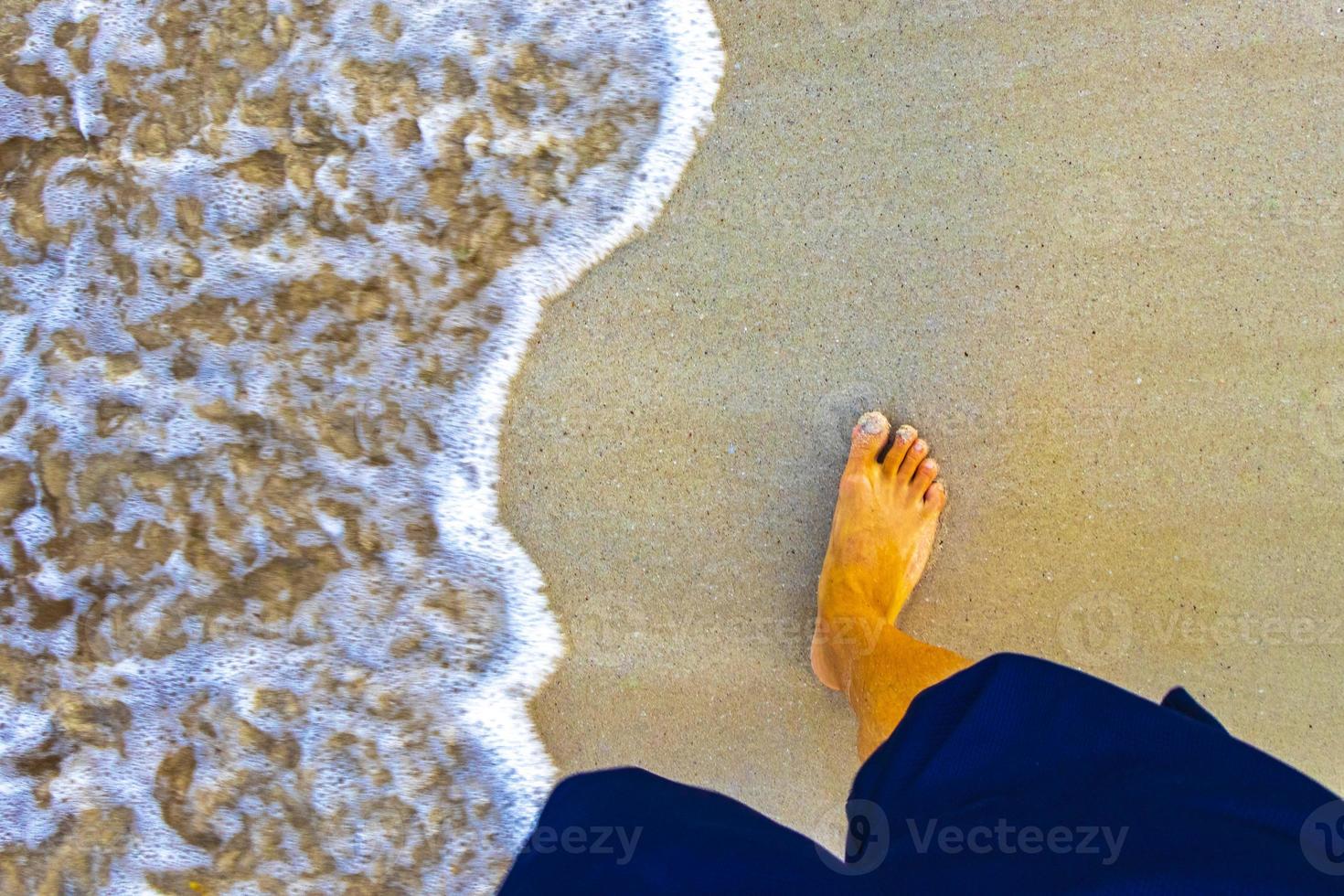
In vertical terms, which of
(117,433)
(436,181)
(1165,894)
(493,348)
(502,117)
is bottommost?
(1165,894)

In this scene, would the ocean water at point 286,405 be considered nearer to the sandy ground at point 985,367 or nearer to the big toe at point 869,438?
the sandy ground at point 985,367

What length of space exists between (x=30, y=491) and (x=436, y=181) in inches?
51.0

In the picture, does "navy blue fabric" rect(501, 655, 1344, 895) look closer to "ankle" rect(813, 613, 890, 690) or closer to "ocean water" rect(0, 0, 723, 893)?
A: "ankle" rect(813, 613, 890, 690)

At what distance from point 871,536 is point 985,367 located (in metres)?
0.47

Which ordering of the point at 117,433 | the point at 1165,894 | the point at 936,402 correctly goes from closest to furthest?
the point at 1165,894 < the point at 936,402 < the point at 117,433

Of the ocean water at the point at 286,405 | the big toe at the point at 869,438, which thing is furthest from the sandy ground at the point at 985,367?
the ocean water at the point at 286,405

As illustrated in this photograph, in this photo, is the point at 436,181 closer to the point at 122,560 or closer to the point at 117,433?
the point at 117,433

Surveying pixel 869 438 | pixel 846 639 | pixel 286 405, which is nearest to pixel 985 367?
pixel 869 438

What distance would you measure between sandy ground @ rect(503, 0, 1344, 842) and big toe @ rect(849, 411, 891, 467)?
47mm

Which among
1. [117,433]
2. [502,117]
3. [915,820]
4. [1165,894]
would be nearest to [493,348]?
[502,117]

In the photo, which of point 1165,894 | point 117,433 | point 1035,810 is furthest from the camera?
point 117,433

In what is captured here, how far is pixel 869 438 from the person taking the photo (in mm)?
1806

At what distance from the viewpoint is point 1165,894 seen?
1090mm

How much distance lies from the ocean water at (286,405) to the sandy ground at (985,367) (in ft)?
0.74
